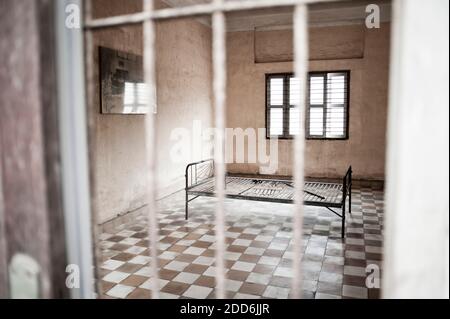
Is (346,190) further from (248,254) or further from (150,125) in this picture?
(150,125)

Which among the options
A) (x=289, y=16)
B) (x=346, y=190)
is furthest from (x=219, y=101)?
(x=289, y=16)

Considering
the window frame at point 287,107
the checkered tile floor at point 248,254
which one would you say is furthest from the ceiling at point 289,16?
the checkered tile floor at point 248,254

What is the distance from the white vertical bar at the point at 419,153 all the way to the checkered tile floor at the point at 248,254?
2781 mm

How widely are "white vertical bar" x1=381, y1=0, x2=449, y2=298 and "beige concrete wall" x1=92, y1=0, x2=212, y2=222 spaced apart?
16.0 ft

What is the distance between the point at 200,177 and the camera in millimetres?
8867

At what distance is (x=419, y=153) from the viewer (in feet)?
3.01

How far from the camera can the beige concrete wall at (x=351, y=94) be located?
867cm

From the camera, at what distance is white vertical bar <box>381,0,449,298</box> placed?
89cm

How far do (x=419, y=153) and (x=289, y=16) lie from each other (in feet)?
28.4

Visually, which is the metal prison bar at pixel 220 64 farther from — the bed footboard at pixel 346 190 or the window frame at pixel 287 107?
the window frame at pixel 287 107

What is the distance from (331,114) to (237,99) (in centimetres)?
252

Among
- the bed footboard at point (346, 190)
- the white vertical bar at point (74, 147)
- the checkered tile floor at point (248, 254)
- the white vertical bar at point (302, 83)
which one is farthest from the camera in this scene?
the bed footboard at point (346, 190)

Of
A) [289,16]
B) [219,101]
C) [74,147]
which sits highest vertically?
[289,16]

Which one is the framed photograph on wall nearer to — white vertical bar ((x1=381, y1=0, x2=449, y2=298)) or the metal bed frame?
the metal bed frame
